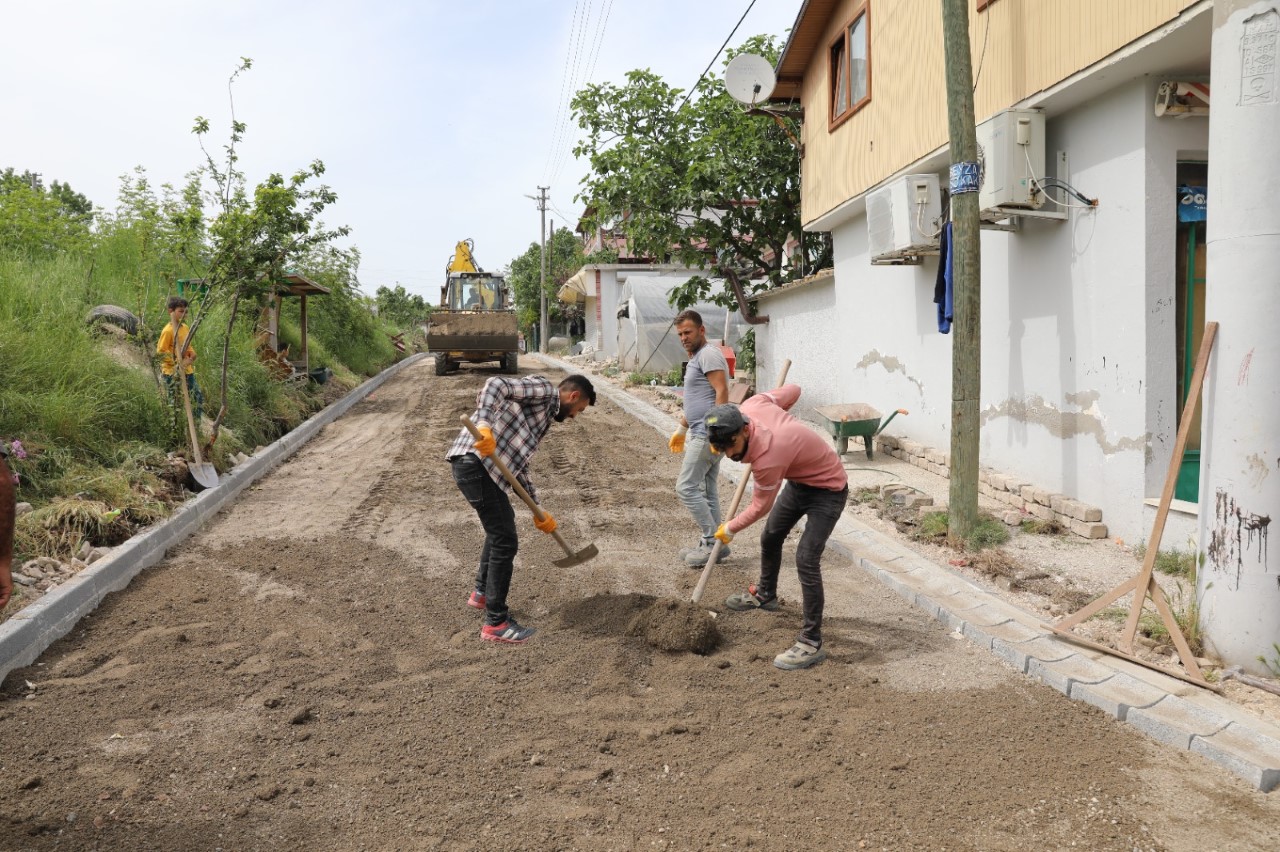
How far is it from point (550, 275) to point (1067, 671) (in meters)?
42.2

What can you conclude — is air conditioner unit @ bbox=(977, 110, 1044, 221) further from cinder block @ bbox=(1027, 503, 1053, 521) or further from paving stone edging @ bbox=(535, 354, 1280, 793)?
paving stone edging @ bbox=(535, 354, 1280, 793)

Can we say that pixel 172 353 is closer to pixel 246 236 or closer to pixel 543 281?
pixel 246 236

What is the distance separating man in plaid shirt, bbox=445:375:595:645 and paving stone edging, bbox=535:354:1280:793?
93.9 inches


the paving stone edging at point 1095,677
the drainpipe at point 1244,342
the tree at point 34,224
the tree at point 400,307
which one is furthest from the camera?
the tree at point 400,307

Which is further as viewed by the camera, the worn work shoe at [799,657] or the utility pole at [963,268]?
the utility pole at [963,268]

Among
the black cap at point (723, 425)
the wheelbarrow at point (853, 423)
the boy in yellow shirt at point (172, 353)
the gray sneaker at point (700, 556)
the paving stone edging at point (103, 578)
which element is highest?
the boy in yellow shirt at point (172, 353)

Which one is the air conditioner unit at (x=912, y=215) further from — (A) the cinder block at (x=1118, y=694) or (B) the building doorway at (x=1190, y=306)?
(A) the cinder block at (x=1118, y=694)

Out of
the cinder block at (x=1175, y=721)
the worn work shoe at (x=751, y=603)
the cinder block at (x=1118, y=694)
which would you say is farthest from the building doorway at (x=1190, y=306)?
the worn work shoe at (x=751, y=603)

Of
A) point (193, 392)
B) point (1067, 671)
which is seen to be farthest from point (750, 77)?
point (1067, 671)

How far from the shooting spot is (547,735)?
11.9 feet

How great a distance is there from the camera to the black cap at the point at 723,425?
3984mm

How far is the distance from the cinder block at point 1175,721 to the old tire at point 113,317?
394 inches

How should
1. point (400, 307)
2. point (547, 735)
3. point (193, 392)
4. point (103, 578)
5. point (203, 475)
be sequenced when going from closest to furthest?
point (547, 735), point (103, 578), point (203, 475), point (193, 392), point (400, 307)

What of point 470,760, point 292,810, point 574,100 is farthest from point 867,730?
point 574,100
